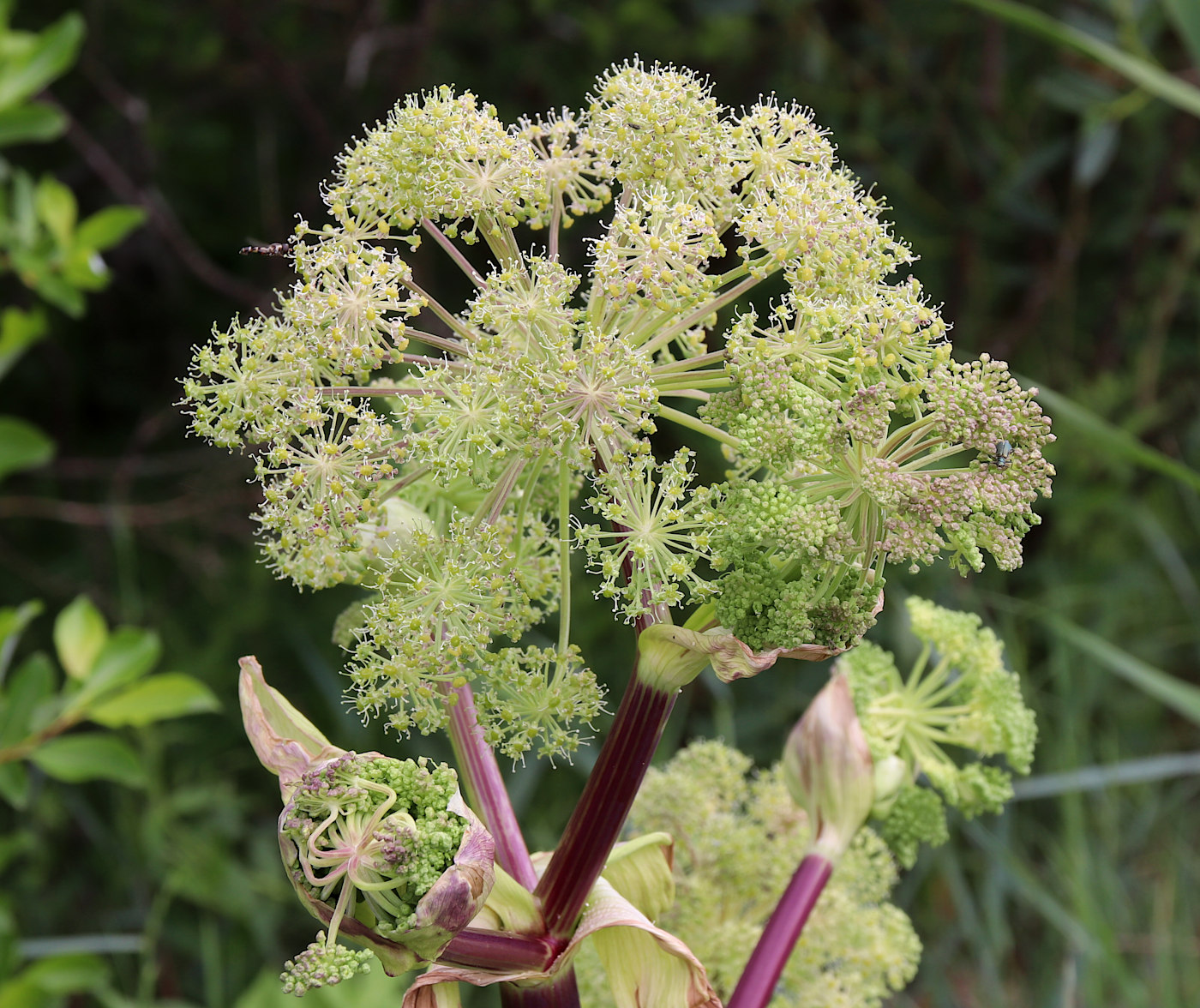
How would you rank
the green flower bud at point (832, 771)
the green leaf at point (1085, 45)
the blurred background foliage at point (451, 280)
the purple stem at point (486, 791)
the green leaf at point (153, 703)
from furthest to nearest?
the blurred background foliage at point (451, 280), the green leaf at point (153, 703), the green leaf at point (1085, 45), the green flower bud at point (832, 771), the purple stem at point (486, 791)

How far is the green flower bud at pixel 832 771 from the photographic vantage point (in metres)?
1.18

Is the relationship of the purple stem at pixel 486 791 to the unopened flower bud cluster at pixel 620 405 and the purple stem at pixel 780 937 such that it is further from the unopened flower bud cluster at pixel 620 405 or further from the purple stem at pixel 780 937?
the purple stem at pixel 780 937

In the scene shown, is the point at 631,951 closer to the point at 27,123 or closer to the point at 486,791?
the point at 486,791

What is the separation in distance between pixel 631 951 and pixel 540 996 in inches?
3.9

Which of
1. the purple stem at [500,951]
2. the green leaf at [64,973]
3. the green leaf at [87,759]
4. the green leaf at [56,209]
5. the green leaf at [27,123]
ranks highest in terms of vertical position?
the green leaf at [27,123]

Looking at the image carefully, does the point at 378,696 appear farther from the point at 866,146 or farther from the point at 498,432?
the point at 866,146

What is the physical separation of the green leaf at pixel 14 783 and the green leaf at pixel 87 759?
0.03 metres

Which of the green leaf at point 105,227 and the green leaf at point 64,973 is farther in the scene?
the green leaf at point 105,227

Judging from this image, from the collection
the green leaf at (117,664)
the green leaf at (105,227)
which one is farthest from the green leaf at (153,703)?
the green leaf at (105,227)

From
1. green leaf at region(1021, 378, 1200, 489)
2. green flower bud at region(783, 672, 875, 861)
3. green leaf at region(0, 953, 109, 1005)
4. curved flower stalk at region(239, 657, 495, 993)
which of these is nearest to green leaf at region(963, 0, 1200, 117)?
green leaf at region(1021, 378, 1200, 489)

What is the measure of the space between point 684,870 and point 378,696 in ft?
2.02

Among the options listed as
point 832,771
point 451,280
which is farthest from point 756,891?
point 451,280

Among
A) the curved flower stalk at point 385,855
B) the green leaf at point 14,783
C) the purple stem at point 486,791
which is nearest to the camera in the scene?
the curved flower stalk at point 385,855

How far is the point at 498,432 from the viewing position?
812mm
